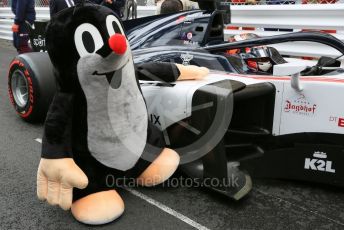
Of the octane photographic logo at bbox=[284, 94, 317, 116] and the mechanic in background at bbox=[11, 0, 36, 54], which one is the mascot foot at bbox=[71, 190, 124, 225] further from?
the mechanic in background at bbox=[11, 0, 36, 54]

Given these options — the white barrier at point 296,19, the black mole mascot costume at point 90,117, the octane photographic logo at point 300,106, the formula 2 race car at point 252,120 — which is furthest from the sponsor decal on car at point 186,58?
the white barrier at point 296,19

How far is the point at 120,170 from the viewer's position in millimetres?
2227

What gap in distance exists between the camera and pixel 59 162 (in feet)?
6.37

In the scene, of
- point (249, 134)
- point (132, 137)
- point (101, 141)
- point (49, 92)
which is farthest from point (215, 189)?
point (49, 92)

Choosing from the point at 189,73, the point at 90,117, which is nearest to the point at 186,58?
the point at 189,73

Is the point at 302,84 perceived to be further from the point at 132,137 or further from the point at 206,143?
the point at 132,137

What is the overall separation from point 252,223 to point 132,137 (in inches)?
31.6

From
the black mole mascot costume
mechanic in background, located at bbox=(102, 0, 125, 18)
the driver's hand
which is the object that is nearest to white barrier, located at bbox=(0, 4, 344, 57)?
mechanic in background, located at bbox=(102, 0, 125, 18)

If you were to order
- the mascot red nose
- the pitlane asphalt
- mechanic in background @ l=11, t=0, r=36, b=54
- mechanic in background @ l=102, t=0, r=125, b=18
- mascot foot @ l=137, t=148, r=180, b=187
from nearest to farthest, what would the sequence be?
1. the mascot red nose
2. the pitlane asphalt
3. mascot foot @ l=137, t=148, r=180, b=187
4. mechanic in background @ l=102, t=0, r=125, b=18
5. mechanic in background @ l=11, t=0, r=36, b=54

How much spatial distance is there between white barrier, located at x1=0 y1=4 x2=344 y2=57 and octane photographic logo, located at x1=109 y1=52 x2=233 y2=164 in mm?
2960

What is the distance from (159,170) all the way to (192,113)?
401 millimetres

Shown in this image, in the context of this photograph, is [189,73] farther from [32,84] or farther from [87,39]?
[32,84]

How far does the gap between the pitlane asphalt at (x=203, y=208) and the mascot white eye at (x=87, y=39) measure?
2.98 feet

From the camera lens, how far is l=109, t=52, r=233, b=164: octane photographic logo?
2.20 meters
